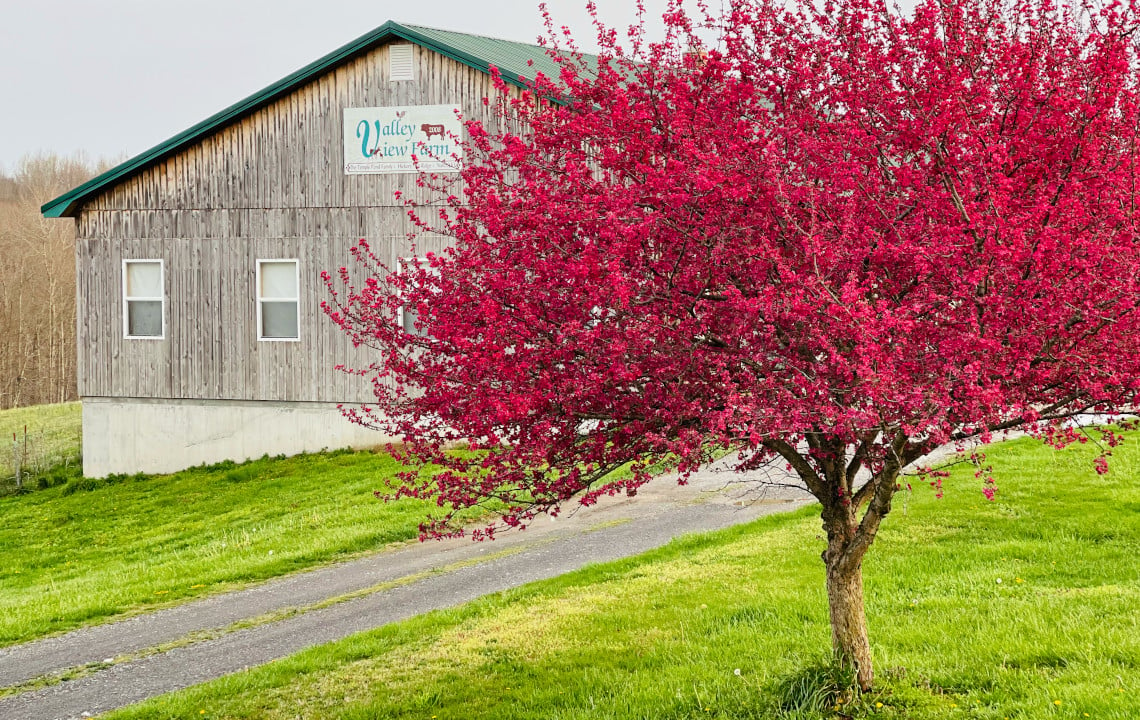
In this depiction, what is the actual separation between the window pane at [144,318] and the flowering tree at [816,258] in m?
17.8

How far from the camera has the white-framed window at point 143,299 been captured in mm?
22250

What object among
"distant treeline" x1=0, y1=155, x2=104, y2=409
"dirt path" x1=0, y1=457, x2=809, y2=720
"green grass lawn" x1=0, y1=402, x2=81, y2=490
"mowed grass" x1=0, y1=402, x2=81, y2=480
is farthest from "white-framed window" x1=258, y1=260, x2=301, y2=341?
"distant treeline" x1=0, y1=155, x2=104, y2=409

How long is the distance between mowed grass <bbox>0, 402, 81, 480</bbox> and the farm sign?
1027 cm

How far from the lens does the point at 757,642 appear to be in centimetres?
836

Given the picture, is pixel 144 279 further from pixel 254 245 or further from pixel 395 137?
pixel 395 137

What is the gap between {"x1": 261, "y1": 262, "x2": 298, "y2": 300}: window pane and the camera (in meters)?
21.4

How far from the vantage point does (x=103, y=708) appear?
863 cm

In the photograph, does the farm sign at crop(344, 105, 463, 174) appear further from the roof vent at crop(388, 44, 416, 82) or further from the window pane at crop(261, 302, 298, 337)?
the window pane at crop(261, 302, 298, 337)

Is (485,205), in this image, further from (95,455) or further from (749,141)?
(95,455)

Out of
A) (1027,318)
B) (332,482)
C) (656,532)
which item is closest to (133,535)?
(332,482)

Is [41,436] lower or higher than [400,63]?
lower

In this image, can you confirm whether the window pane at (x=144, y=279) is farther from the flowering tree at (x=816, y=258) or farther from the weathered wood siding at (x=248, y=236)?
the flowering tree at (x=816, y=258)

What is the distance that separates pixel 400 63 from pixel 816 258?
16.6 meters

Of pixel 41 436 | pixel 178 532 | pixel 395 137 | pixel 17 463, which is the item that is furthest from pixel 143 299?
pixel 41 436
